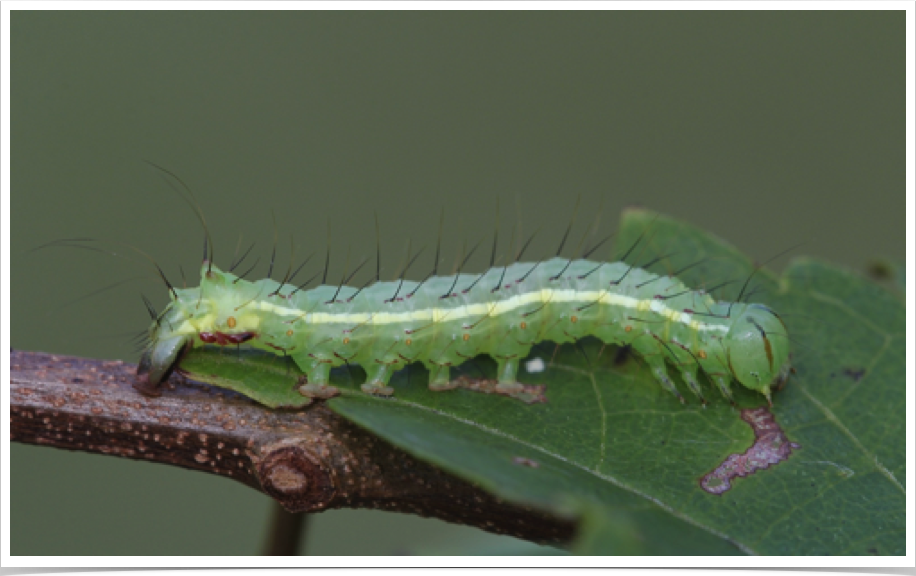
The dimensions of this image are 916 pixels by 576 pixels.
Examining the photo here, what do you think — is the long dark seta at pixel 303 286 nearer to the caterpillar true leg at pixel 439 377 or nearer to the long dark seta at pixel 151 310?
the long dark seta at pixel 151 310

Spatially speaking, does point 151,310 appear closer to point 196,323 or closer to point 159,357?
point 196,323

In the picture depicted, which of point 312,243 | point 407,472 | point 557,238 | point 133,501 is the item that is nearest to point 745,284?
point 407,472

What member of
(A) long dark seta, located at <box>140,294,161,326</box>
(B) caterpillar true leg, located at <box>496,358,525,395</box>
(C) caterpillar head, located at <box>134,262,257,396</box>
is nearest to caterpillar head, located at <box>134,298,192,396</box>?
(C) caterpillar head, located at <box>134,262,257,396</box>

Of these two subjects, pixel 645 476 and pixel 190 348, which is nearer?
pixel 645 476

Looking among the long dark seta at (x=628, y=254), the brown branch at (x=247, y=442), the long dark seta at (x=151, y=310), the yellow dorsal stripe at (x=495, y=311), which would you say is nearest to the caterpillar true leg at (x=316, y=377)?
the brown branch at (x=247, y=442)

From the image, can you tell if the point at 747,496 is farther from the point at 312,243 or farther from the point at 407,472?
the point at 312,243

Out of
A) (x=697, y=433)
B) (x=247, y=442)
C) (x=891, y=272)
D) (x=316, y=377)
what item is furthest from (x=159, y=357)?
(x=891, y=272)
